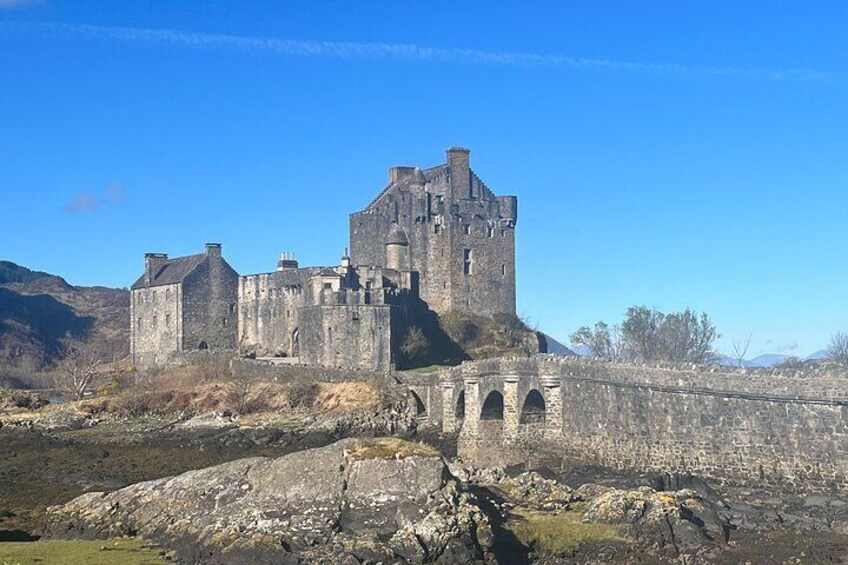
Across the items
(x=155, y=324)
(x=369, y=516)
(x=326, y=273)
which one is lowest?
(x=369, y=516)

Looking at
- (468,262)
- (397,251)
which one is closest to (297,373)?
(397,251)

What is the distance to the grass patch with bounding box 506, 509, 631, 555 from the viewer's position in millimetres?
30141

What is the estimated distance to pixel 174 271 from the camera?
86.4m

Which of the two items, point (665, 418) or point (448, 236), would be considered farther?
point (448, 236)

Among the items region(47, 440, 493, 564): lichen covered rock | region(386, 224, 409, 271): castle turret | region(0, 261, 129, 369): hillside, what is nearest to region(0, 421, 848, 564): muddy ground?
region(47, 440, 493, 564): lichen covered rock

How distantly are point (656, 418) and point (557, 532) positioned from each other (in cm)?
1200

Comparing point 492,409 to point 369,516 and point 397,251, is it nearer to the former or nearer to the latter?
point 369,516

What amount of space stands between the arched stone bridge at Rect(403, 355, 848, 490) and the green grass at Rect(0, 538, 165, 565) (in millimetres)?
18157

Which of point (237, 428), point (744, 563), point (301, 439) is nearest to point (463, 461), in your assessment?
point (301, 439)

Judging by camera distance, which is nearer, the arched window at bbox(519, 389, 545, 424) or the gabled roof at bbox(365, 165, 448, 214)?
the arched window at bbox(519, 389, 545, 424)

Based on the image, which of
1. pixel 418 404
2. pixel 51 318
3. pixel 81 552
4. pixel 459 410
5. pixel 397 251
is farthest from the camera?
pixel 51 318

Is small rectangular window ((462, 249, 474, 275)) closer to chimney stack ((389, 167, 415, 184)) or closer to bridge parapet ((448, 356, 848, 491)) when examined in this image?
chimney stack ((389, 167, 415, 184))

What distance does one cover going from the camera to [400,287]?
77.5 meters

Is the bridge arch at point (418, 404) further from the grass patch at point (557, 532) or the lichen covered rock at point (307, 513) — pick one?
the grass patch at point (557, 532)
